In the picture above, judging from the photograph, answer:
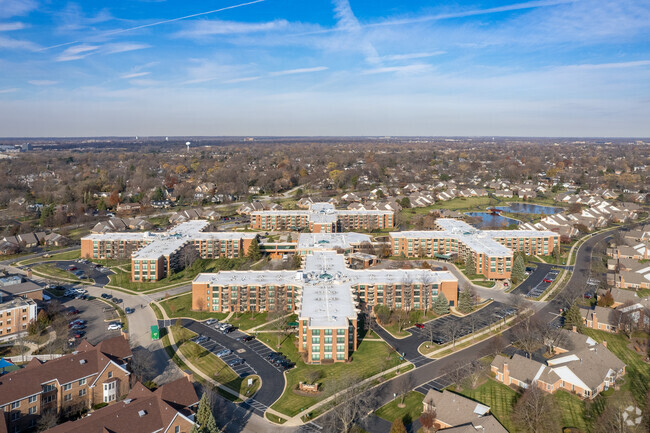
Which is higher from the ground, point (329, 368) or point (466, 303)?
point (466, 303)

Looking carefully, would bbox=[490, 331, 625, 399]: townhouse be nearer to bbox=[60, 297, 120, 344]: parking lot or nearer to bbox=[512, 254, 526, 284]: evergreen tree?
bbox=[512, 254, 526, 284]: evergreen tree

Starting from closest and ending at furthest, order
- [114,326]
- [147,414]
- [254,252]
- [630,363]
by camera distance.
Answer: [147,414]
[630,363]
[114,326]
[254,252]

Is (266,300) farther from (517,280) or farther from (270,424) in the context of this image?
(517,280)

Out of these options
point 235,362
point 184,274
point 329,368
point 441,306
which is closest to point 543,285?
point 441,306

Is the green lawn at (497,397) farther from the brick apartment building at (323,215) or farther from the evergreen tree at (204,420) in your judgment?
the brick apartment building at (323,215)

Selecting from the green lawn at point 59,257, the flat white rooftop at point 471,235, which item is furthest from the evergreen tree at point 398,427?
the green lawn at point 59,257

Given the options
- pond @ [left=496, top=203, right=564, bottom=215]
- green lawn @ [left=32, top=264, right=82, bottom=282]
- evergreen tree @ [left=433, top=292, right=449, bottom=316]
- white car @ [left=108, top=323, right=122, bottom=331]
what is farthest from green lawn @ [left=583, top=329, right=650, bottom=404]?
pond @ [left=496, top=203, right=564, bottom=215]

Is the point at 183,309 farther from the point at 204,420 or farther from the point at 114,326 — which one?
the point at 204,420
